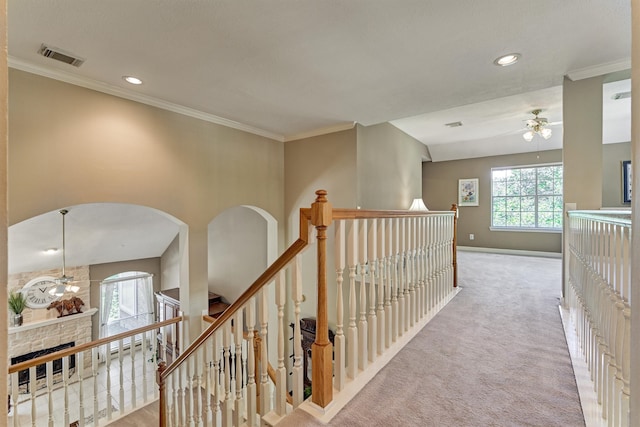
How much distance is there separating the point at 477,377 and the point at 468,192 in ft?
19.7

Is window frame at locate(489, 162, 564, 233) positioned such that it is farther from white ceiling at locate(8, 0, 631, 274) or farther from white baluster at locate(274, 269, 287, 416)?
white baluster at locate(274, 269, 287, 416)

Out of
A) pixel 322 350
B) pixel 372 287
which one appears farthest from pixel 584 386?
pixel 322 350

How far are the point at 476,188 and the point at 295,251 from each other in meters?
6.64

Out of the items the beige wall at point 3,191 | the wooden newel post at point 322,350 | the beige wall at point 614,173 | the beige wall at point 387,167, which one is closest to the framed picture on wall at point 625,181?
the beige wall at point 614,173

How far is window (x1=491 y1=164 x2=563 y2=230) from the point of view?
587 centimetres

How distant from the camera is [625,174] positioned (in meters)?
4.96

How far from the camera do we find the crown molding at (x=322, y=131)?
13.0 ft

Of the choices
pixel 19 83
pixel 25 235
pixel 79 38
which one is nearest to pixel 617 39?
pixel 79 38

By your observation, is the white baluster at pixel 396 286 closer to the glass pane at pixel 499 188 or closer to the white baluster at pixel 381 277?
the white baluster at pixel 381 277

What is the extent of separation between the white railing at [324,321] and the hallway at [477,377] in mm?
123

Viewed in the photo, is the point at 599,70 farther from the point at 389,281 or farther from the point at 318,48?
the point at 389,281

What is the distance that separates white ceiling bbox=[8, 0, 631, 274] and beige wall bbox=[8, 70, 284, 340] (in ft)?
0.71

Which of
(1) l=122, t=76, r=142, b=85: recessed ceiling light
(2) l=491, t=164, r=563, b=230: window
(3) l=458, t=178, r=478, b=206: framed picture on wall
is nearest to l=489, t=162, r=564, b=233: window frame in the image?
(2) l=491, t=164, r=563, b=230: window

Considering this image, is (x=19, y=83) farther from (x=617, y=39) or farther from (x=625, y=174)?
(x=625, y=174)
